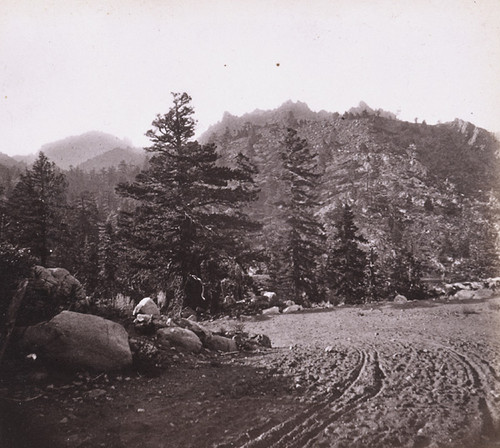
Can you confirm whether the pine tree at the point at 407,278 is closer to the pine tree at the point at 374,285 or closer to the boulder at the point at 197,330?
the pine tree at the point at 374,285

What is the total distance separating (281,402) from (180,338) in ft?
9.62

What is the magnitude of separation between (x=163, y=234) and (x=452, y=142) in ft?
347

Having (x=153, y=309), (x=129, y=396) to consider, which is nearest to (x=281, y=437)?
(x=129, y=396)

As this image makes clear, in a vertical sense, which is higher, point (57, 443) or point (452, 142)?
point (452, 142)

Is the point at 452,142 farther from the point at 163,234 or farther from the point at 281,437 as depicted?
the point at 281,437

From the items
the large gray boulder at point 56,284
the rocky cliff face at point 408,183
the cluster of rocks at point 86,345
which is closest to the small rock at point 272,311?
the cluster of rocks at point 86,345

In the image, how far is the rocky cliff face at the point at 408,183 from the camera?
58.1 meters

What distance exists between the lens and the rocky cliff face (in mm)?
58094

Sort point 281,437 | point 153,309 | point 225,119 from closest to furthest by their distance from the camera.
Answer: point 281,437 → point 153,309 → point 225,119

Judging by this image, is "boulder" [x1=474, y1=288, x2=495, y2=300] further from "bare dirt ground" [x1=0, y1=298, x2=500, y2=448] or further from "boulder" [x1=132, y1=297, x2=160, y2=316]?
"boulder" [x1=132, y1=297, x2=160, y2=316]

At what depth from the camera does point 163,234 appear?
1616 cm

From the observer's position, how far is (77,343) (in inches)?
190

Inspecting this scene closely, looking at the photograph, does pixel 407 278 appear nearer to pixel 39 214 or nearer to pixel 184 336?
pixel 184 336

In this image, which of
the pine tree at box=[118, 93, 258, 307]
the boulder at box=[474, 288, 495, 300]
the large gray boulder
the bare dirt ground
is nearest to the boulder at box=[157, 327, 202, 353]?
the bare dirt ground
